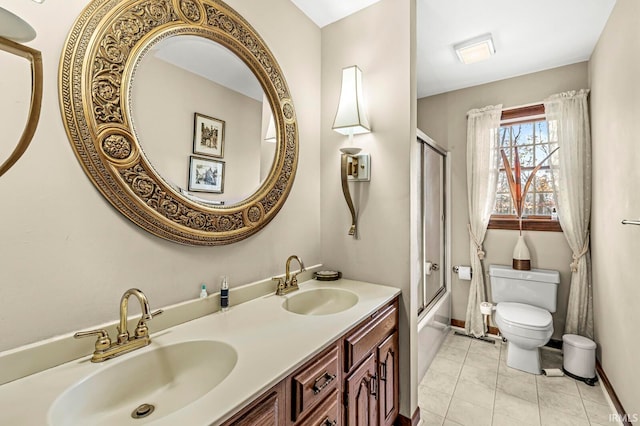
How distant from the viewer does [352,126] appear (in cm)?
168

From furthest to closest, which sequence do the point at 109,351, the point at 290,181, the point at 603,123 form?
the point at 603,123 < the point at 290,181 < the point at 109,351

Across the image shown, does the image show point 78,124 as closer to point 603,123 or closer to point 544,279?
point 603,123

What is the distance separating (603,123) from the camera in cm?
205

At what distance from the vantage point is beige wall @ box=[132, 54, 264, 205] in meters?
1.08

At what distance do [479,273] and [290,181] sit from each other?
2255 millimetres

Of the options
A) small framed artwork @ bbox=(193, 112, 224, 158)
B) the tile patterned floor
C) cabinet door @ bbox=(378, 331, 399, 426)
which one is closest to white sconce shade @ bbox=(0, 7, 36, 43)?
small framed artwork @ bbox=(193, 112, 224, 158)

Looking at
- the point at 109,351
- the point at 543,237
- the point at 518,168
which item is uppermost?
the point at 518,168

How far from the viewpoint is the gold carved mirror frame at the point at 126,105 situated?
35.5 inches

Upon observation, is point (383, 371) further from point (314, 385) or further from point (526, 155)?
point (526, 155)

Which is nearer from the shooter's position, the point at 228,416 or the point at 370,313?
the point at 228,416

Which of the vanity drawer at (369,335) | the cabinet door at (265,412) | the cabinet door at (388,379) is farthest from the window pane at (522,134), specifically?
the cabinet door at (265,412)

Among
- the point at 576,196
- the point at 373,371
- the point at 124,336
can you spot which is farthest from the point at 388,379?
the point at 576,196

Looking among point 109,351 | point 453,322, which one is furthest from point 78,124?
point 453,322

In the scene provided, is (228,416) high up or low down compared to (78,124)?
down
